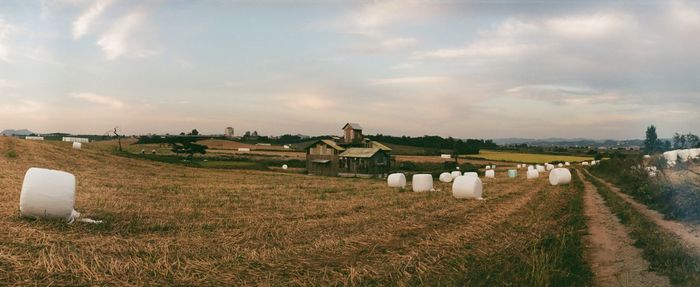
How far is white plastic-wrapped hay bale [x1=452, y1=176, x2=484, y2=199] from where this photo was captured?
950 inches

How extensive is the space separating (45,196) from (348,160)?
176 ft

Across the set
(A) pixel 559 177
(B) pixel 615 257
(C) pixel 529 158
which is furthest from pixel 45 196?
(C) pixel 529 158

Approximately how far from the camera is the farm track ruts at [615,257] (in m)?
9.27

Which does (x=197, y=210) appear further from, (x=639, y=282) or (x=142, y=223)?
(x=639, y=282)

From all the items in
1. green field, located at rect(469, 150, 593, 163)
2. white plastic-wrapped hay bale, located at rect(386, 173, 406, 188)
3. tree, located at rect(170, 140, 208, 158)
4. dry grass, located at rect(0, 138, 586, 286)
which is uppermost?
tree, located at rect(170, 140, 208, 158)

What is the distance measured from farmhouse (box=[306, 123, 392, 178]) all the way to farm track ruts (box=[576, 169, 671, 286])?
47064 millimetres

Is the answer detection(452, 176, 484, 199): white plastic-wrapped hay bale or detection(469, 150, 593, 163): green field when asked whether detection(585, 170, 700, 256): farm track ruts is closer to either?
detection(452, 176, 484, 199): white plastic-wrapped hay bale

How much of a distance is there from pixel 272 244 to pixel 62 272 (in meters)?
4.31

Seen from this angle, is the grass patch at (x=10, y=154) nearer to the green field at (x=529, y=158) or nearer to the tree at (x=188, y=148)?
the tree at (x=188, y=148)

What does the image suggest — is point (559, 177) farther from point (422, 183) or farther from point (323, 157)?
point (323, 157)

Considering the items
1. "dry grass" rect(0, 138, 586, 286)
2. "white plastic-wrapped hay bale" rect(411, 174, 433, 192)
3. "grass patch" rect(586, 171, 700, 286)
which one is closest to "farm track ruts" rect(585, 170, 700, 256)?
"grass patch" rect(586, 171, 700, 286)

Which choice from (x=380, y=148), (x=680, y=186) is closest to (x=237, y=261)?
(x=680, y=186)

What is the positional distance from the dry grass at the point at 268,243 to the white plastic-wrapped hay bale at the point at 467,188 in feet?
13.4

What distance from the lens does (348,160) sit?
65625 mm
